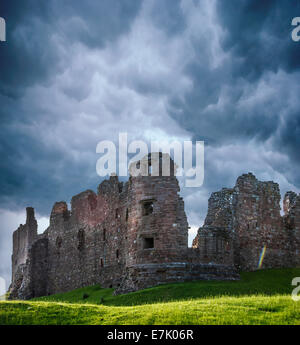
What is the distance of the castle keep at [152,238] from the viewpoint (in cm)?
2731

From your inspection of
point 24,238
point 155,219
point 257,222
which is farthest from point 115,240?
point 24,238

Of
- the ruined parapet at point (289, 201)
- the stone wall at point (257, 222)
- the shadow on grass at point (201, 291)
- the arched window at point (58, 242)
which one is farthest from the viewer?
the arched window at point (58, 242)

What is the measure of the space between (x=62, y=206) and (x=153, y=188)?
2024 cm

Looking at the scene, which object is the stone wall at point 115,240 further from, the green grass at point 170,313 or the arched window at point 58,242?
the green grass at point 170,313

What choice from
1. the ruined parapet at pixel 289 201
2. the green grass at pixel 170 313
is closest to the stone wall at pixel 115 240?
the green grass at pixel 170 313

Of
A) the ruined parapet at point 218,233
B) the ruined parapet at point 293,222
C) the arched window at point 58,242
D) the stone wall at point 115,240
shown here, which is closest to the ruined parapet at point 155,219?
the stone wall at point 115,240

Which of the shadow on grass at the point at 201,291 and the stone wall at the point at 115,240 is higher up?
the stone wall at the point at 115,240

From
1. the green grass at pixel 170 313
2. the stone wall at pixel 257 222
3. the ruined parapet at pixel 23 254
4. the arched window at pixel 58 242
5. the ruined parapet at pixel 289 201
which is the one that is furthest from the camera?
the ruined parapet at pixel 23 254

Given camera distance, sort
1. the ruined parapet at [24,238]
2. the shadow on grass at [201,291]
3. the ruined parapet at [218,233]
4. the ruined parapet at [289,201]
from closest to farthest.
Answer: the shadow on grass at [201,291], the ruined parapet at [218,233], the ruined parapet at [289,201], the ruined parapet at [24,238]

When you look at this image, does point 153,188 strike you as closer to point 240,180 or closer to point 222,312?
point 240,180

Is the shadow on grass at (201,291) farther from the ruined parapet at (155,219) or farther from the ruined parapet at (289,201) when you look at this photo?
the ruined parapet at (289,201)

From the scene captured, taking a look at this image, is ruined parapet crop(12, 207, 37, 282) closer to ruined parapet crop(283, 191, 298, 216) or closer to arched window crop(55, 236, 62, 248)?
arched window crop(55, 236, 62, 248)

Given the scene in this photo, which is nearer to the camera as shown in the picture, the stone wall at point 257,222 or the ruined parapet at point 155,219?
the ruined parapet at point 155,219
